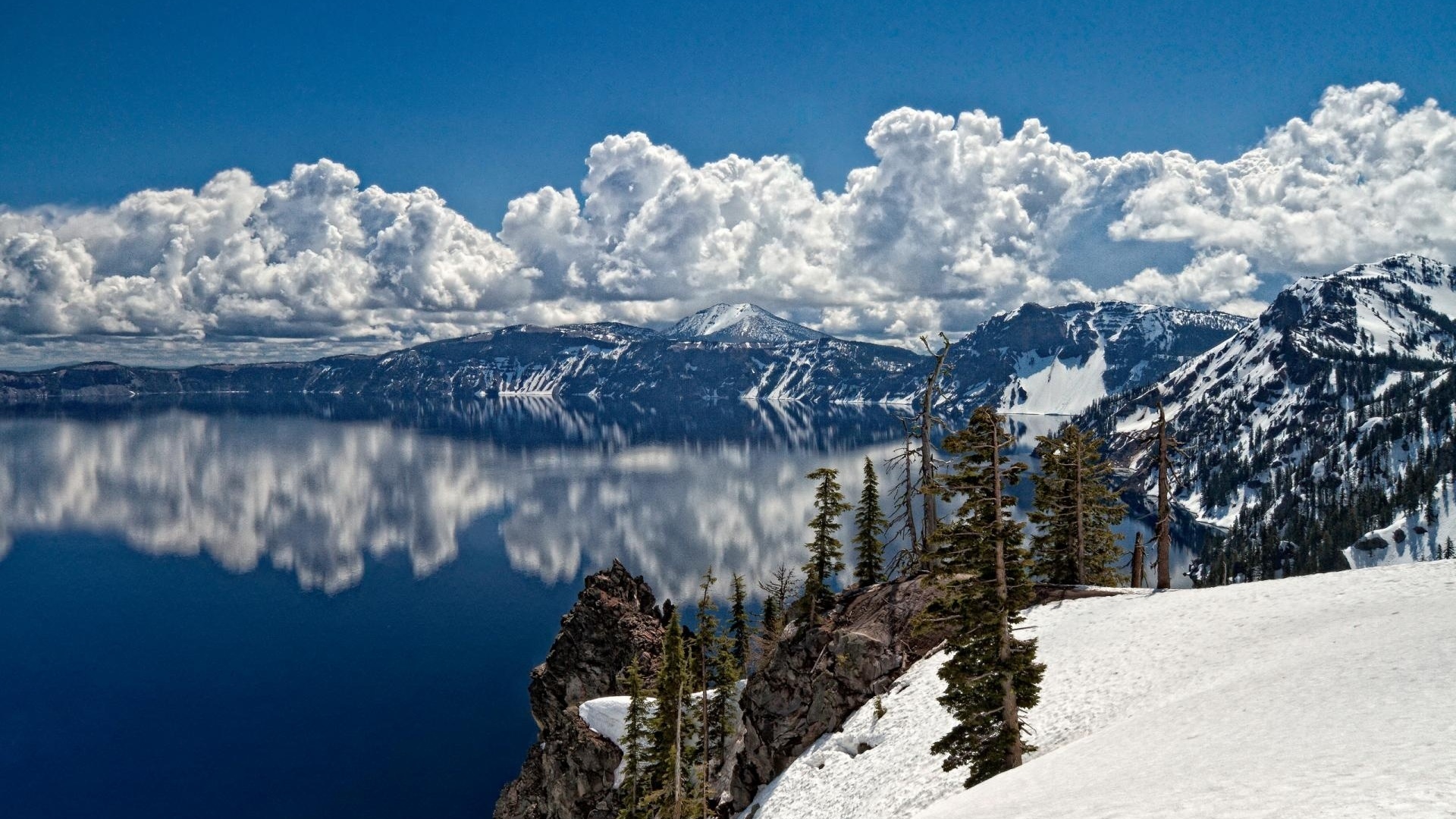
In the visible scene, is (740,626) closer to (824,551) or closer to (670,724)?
(824,551)

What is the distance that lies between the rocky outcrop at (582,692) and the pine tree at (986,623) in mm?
42163

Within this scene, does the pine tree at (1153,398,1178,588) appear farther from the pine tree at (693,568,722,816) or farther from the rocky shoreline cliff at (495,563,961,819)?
the pine tree at (693,568,722,816)

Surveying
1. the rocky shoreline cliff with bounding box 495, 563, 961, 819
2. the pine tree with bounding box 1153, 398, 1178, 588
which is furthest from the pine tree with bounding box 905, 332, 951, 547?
the pine tree with bounding box 1153, 398, 1178, 588

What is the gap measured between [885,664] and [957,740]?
14177 millimetres

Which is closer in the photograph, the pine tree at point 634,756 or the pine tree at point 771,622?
the pine tree at point 634,756

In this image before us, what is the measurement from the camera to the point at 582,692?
68688mm

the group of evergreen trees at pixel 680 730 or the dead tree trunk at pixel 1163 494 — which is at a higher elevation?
the dead tree trunk at pixel 1163 494

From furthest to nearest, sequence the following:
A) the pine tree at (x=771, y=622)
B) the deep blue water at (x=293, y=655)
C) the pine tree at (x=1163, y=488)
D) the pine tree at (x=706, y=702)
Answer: the deep blue water at (x=293, y=655)
the pine tree at (x=771, y=622)
the pine tree at (x=706, y=702)
the pine tree at (x=1163, y=488)

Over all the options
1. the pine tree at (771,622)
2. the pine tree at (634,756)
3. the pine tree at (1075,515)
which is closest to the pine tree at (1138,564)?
the pine tree at (1075,515)

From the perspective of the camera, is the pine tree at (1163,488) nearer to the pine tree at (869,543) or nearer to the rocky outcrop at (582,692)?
the pine tree at (869,543)

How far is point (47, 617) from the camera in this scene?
4988 inches

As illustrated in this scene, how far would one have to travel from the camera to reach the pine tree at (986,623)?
21.7m

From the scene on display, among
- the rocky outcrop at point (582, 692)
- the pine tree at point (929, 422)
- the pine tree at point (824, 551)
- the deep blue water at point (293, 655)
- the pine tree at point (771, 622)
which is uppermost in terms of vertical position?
the pine tree at point (929, 422)

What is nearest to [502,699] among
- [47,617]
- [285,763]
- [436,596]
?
[285,763]
